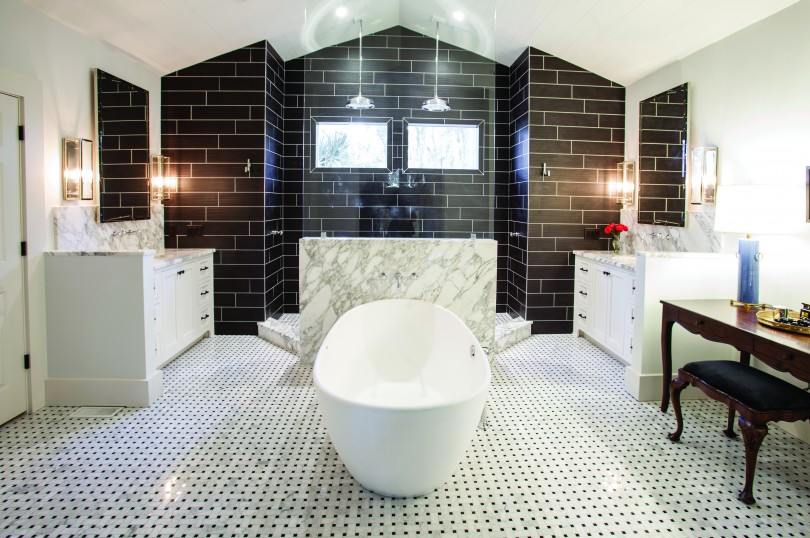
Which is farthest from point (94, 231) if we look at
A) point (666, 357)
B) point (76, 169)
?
point (666, 357)

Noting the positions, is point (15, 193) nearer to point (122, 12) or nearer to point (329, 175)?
point (122, 12)

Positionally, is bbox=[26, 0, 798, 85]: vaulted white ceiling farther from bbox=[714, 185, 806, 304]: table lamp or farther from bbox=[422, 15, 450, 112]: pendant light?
bbox=[714, 185, 806, 304]: table lamp

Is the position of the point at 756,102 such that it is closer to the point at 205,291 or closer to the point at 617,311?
the point at 617,311

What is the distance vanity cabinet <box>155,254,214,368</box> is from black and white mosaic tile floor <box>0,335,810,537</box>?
62cm

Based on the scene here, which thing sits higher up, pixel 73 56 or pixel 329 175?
pixel 73 56

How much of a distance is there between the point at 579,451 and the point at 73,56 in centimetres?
406

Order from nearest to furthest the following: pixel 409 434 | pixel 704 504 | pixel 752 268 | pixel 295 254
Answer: pixel 409 434, pixel 704 504, pixel 752 268, pixel 295 254

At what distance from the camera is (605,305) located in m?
4.47

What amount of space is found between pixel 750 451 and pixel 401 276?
8.15 feet

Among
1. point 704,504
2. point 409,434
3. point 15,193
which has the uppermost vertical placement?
point 15,193

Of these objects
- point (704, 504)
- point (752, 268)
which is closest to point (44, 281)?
point (704, 504)

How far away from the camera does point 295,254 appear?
578 cm

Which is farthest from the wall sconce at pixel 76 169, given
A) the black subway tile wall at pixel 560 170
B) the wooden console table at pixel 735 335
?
the wooden console table at pixel 735 335

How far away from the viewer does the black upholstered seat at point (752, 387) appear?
2.31 m
